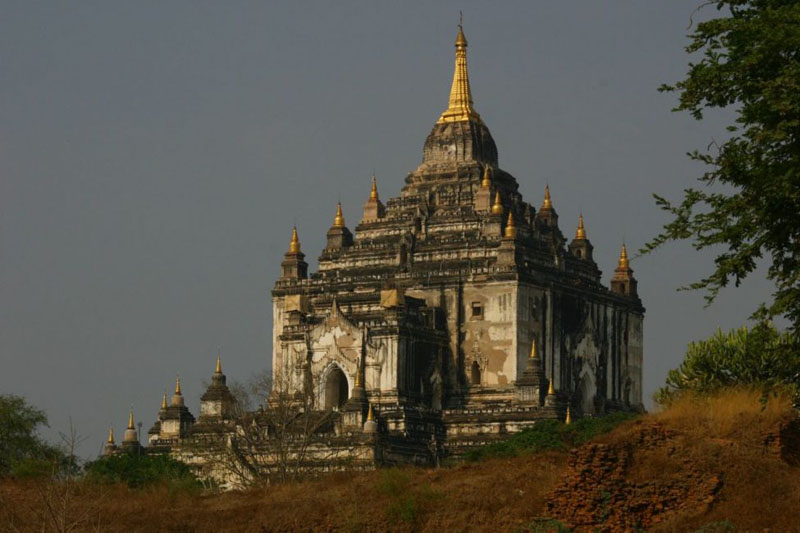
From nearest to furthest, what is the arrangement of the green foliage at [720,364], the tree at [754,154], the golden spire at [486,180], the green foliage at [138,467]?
1. the tree at [754,154]
2. the green foliage at [720,364]
3. the green foliage at [138,467]
4. the golden spire at [486,180]

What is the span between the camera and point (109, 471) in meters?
65.9

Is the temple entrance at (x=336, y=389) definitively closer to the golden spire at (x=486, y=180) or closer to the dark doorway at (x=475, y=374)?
the dark doorway at (x=475, y=374)

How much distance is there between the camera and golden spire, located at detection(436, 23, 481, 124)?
282 feet

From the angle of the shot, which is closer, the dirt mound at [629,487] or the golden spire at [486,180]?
the dirt mound at [629,487]

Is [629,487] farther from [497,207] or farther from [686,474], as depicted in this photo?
[497,207]

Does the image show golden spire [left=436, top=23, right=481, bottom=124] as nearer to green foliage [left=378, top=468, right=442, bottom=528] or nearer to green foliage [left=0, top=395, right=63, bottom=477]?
green foliage [left=0, top=395, right=63, bottom=477]

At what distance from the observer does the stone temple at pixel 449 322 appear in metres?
74.5

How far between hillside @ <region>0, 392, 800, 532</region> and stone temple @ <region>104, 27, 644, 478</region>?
29.9 m

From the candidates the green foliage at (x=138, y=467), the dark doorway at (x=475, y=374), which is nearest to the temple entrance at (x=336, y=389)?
the dark doorway at (x=475, y=374)

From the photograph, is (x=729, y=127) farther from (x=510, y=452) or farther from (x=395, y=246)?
(x=395, y=246)

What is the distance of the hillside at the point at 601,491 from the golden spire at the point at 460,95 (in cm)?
4522

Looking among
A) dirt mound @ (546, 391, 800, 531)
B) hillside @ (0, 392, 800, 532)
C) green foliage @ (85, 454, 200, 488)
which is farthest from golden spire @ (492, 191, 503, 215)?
dirt mound @ (546, 391, 800, 531)

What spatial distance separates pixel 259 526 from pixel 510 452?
23.1 meters

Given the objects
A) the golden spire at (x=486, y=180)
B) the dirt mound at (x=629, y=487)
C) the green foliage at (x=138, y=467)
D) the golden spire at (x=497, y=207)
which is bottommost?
the green foliage at (x=138, y=467)
